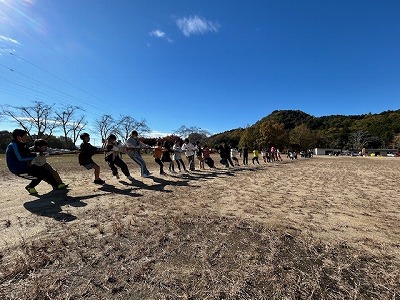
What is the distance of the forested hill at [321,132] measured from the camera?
77500mm

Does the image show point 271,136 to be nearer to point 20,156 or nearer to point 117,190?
point 117,190

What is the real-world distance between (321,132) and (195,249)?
12083 cm

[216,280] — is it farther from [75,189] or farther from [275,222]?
[75,189]

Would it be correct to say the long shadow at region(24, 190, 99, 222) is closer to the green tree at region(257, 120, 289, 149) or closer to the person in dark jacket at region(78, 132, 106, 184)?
the person in dark jacket at region(78, 132, 106, 184)

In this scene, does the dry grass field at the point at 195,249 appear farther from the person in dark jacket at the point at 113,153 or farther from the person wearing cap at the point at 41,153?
the person in dark jacket at the point at 113,153

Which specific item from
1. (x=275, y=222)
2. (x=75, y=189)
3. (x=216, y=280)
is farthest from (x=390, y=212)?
(x=75, y=189)

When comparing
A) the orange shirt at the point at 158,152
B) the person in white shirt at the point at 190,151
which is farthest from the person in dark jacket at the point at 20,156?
the person in white shirt at the point at 190,151

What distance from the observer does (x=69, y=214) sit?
4.34 meters

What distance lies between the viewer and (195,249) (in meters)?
3.01

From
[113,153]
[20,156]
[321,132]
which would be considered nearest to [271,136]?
[321,132]

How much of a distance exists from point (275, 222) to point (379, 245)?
1408 mm

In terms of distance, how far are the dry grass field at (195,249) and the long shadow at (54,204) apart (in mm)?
22

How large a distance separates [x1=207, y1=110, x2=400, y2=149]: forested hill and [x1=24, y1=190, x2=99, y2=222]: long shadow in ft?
236

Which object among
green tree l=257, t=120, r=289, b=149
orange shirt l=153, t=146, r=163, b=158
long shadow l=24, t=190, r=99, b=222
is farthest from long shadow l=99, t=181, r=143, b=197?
green tree l=257, t=120, r=289, b=149
